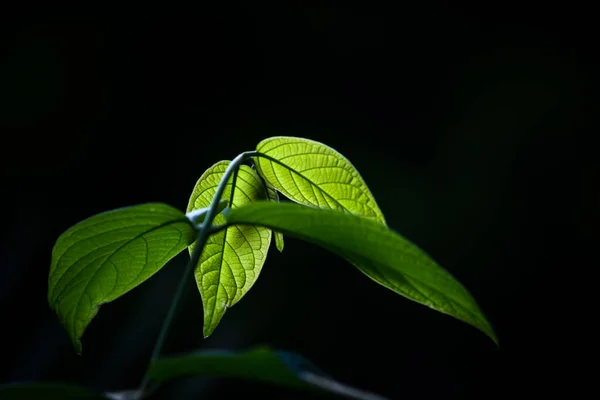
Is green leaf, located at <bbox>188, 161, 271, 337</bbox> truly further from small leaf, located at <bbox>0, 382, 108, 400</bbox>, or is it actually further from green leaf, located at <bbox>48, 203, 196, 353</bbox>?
small leaf, located at <bbox>0, 382, 108, 400</bbox>

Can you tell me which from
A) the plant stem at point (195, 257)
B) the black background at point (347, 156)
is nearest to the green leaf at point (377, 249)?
the plant stem at point (195, 257)

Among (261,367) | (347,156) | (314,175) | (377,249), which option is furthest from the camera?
(347,156)

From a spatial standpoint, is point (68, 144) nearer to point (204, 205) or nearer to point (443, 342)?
point (443, 342)

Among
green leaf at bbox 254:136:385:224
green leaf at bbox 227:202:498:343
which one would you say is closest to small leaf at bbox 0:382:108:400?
green leaf at bbox 227:202:498:343

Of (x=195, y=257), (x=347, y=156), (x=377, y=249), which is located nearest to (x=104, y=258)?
(x=195, y=257)

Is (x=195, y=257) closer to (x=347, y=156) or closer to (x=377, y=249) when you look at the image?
(x=377, y=249)

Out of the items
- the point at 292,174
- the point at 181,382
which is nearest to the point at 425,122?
the point at 181,382
